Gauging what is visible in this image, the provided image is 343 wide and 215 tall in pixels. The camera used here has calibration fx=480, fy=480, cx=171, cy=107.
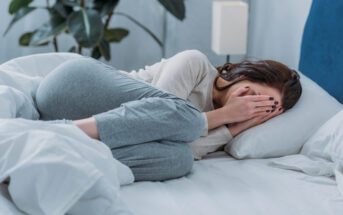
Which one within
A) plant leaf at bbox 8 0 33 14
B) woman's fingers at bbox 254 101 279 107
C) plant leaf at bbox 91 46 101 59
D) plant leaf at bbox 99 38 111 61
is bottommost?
plant leaf at bbox 91 46 101 59

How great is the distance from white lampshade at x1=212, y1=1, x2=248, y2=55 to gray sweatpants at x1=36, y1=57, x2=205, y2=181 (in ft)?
4.64

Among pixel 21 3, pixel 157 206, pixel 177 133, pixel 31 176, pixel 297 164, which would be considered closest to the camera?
pixel 31 176

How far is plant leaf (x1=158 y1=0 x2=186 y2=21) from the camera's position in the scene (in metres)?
2.79

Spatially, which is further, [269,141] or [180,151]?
[269,141]

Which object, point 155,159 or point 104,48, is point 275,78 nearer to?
point 155,159

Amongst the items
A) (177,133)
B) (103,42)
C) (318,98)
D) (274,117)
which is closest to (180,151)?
(177,133)

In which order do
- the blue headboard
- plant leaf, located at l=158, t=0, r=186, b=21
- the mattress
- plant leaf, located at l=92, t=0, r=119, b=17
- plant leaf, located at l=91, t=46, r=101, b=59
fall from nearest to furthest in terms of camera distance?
the mattress
the blue headboard
plant leaf, located at l=158, t=0, r=186, b=21
plant leaf, located at l=92, t=0, r=119, b=17
plant leaf, located at l=91, t=46, r=101, b=59

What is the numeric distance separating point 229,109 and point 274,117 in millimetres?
169

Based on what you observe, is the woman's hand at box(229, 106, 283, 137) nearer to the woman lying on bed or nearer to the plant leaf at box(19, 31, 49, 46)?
the woman lying on bed

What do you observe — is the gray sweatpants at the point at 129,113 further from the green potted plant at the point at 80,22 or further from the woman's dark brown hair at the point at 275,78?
the green potted plant at the point at 80,22

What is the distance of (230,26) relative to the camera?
2.69 metres

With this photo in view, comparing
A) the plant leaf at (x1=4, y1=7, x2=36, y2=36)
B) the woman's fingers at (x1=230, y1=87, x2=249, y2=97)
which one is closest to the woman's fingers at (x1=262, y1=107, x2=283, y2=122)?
the woman's fingers at (x1=230, y1=87, x2=249, y2=97)

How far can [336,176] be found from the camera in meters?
1.33

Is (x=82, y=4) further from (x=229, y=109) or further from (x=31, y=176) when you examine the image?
(x=31, y=176)
